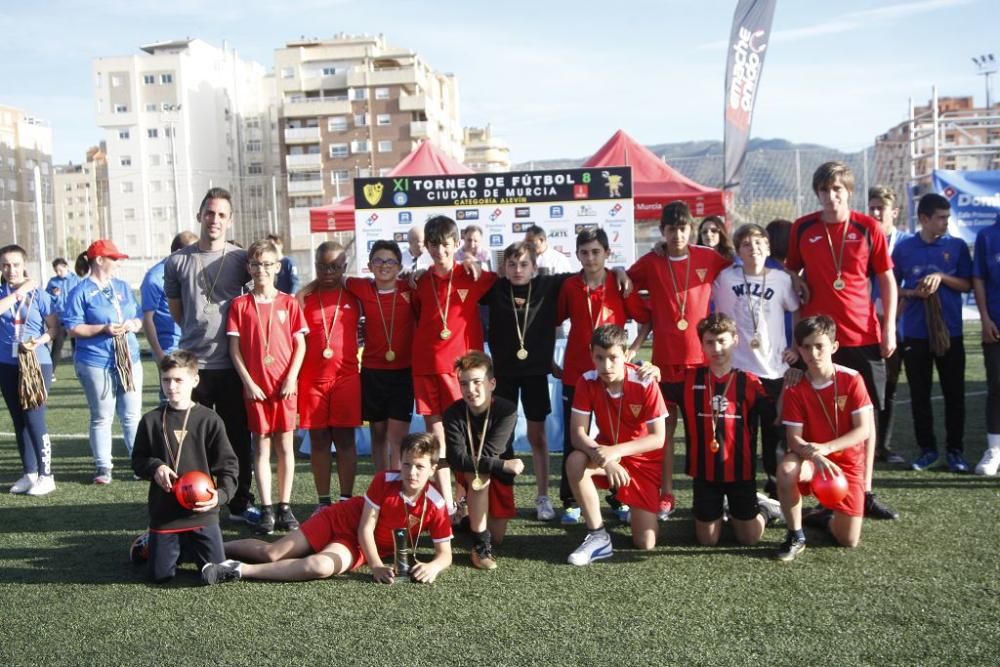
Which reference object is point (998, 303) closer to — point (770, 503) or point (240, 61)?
point (770, 503)

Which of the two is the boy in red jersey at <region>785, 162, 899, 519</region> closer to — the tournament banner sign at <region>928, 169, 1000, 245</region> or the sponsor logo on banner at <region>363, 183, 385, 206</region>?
the sponsor logo on banner at <region>363, 183, 385, 206</region>

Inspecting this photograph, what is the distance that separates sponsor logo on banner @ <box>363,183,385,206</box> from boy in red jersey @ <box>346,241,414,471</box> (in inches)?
261

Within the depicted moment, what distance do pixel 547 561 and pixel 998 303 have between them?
379 centimetres

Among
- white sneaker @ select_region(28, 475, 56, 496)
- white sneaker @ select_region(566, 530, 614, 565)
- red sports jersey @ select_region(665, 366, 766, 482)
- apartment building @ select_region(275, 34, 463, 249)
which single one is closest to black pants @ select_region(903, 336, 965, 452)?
red sports jersey @ select_region(665, 366, 766, 482)

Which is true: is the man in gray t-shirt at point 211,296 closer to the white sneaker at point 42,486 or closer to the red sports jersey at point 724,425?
the white sneaker at point 42,486

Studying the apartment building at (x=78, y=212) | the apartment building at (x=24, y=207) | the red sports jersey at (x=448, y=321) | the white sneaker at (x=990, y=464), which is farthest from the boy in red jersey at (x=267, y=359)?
the apartment building at (x=78, y=212)

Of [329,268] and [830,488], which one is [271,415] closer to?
[329,268]

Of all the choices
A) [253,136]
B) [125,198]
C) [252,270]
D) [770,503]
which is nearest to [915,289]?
[770,503]

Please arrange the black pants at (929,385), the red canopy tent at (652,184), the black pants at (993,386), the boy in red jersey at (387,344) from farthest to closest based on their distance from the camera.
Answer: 1. the red canopy tent at (652,184)
2. the black pants at (929,385)
3. the black pants at (993,386)
4. the boy in red jersey at (387,344)

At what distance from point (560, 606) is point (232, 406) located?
8.36 ft

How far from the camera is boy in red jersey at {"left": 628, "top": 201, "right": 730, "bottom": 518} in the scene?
5273 mm

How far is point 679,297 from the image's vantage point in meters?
5.32

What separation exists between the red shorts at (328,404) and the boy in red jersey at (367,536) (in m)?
0.91

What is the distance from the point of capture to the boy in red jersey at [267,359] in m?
5.28
